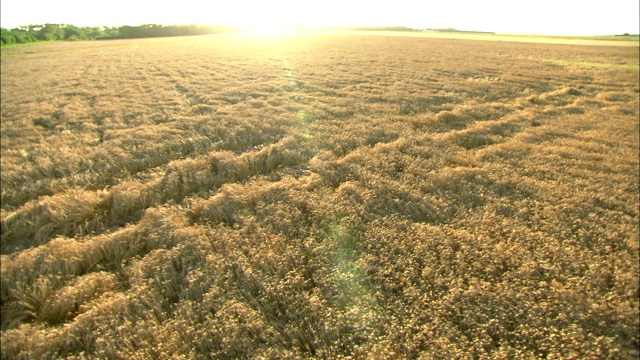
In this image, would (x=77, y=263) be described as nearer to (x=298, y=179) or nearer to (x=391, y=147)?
(x=298, y=179)

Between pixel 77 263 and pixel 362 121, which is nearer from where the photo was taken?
pixel 77 263

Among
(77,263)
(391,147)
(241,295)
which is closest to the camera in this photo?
(241,295)

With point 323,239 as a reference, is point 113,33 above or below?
above

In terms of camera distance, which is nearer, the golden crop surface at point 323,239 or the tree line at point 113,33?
the golden crop surface at point 323,239

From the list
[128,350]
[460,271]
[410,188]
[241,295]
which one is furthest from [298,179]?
[128,350]

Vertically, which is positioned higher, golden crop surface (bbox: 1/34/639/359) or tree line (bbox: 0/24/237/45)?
tree line (bbox: 0/24/237/45)

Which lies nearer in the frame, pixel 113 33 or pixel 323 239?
pixel 323 239

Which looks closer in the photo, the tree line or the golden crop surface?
the golden crop surface

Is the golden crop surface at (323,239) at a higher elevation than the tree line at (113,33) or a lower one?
lower
